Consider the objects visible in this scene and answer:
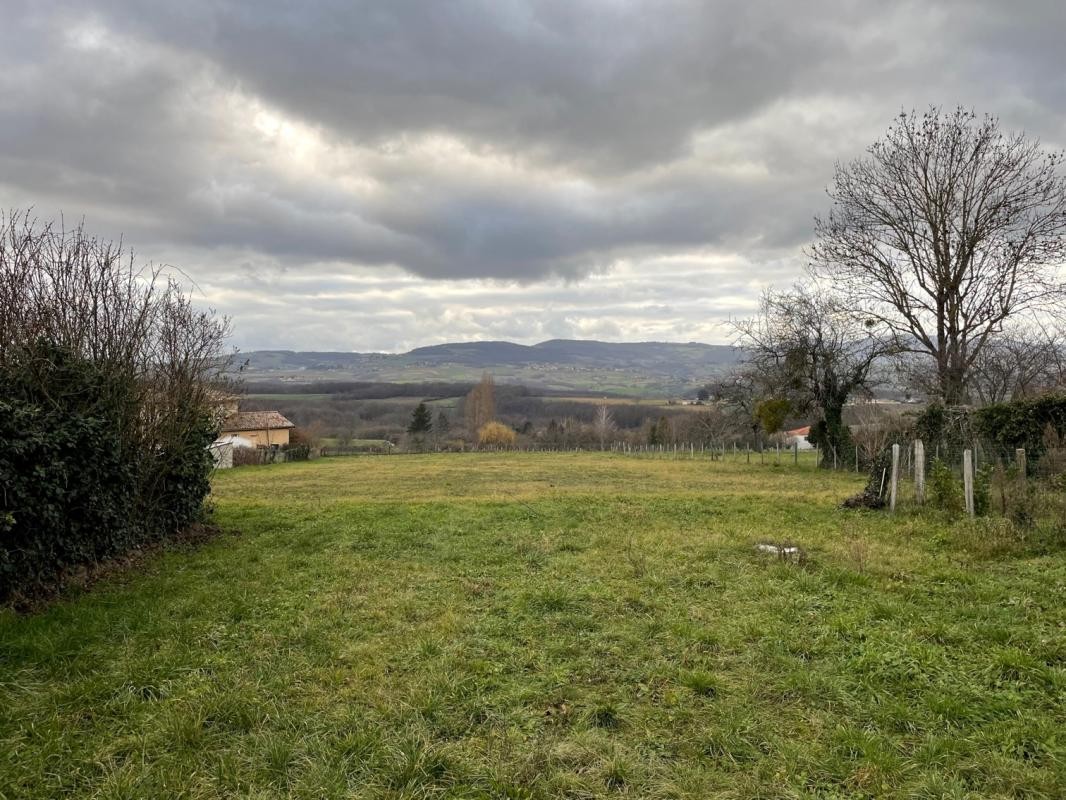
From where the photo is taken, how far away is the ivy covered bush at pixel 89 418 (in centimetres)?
656

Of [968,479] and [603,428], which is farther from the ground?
[968,479]

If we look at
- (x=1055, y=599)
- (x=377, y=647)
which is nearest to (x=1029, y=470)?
(x=1055, y=599)

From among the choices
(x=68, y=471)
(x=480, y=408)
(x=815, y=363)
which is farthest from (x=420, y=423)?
(x=68, y=471)

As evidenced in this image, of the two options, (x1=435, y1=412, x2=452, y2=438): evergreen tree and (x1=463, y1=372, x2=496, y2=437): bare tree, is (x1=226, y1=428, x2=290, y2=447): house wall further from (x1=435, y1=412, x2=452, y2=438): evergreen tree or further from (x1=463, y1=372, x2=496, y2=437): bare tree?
(x1=463, y1=372, x2=496, y2=437): bare tree

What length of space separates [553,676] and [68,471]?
6210mm

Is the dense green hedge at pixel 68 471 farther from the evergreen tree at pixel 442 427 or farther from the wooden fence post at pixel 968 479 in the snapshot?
the evergreen tree at pixel 442 427

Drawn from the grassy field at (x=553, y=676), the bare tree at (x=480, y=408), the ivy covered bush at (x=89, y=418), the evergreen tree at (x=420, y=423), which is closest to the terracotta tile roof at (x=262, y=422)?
the evergreen tree at (x=420, y=423)

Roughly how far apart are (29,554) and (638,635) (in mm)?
6599

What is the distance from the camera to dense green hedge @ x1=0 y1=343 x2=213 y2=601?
638 centimetres

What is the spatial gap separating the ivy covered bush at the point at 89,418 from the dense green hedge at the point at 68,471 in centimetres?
1

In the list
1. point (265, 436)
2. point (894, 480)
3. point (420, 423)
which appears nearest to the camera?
point (894, 480)

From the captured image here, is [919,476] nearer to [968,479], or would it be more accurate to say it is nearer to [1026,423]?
[968,479]

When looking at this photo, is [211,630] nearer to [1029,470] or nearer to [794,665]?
[794,665]

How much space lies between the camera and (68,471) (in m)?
7.08
